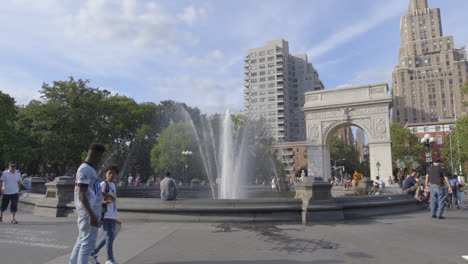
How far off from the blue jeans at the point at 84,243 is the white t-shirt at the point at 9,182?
7.07 metres

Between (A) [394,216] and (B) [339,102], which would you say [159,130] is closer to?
(B) [339,102]

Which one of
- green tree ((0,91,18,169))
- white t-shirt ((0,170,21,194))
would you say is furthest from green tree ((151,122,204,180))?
white t-shirt ((0,170,21,194))

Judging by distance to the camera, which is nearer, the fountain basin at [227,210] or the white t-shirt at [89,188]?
the white t-shirt at [89,188]

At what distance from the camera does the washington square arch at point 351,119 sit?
36.4m

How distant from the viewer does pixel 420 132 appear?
78500mm

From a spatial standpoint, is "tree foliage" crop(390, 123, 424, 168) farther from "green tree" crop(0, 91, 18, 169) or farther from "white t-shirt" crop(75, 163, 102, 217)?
"white t-shirt" crop(75, 163, 102, 217)

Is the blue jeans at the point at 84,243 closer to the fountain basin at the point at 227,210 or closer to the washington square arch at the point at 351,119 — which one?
the fountain basin at the point at 227,210

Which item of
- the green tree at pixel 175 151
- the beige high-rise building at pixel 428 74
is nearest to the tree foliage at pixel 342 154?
the green tree at pixel 175 151

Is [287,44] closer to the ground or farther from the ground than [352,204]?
farther from the ground

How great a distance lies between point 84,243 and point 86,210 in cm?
42

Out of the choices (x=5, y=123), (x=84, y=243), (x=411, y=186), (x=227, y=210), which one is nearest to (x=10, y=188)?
(x=227, y=210)

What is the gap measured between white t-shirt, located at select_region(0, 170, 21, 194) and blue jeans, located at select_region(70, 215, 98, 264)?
278 inches

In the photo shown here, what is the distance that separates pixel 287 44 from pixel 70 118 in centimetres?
8954

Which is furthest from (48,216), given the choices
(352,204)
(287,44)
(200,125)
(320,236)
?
(287,44)
